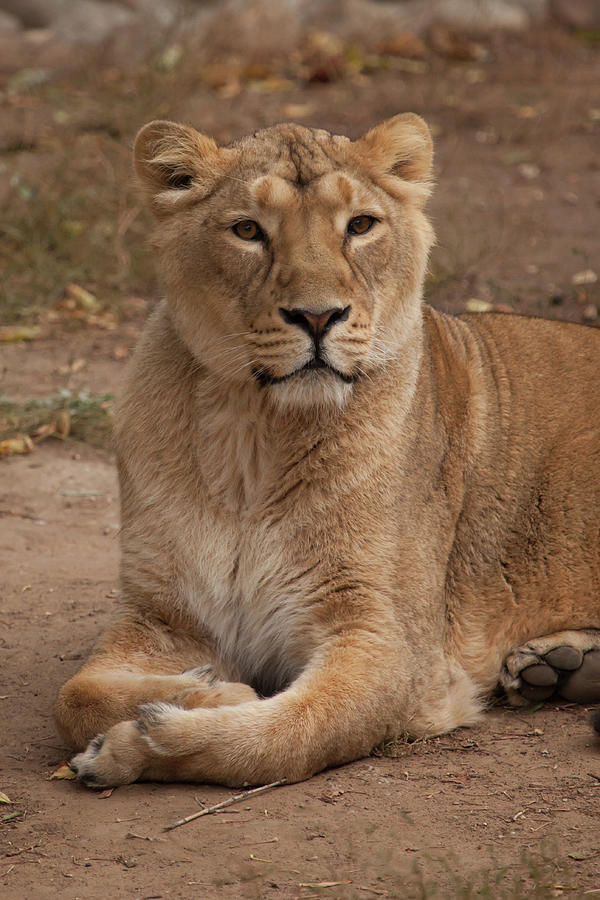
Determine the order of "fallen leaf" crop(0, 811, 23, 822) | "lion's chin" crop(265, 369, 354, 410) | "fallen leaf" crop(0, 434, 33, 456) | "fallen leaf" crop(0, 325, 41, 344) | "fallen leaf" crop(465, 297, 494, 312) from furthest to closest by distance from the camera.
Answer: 1. "fallen leaf" crop(0, 325, 41, 344)
2. "fallen leaf" crop(465, 297, 494, 312)
3. "fallen leaf" crop(0, 434, 33, 456)
4. "lion's chin" crop(265, 369, 354, 410)
5. "fallen leaf" crop(0, 811, 23, 822)

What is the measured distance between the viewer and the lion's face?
3.43 meters

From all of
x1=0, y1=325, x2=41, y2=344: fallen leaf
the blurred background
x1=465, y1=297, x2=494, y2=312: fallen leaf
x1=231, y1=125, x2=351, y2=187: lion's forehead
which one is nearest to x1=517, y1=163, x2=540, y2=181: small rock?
the blurred background

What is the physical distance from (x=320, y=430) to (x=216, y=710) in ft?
2.97

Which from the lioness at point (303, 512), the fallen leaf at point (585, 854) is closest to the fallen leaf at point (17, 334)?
the lioness at point (303, 512)

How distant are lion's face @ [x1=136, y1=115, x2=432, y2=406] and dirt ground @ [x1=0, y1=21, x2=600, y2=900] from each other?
3.70ft

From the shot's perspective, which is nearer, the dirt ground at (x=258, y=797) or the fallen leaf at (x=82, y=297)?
the dirt ground at (x=258, y=797)

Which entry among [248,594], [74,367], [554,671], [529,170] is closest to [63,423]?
[74,367]

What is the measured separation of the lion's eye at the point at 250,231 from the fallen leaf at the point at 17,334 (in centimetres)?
444

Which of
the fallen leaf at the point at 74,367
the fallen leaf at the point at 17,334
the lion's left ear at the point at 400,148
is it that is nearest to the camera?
the lion's left ear at the point at 400,148

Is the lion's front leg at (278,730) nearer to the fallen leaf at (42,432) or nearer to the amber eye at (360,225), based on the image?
the amber eye at (360,225)

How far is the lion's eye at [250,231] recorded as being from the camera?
143 inches

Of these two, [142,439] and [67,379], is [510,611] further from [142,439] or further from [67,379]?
[67,379]

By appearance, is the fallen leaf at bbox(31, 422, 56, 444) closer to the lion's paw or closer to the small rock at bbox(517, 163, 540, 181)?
the lion's paw

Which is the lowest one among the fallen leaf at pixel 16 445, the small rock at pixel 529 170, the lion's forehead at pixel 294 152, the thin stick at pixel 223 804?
the thin stick at pixel 223 804
